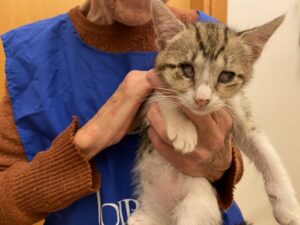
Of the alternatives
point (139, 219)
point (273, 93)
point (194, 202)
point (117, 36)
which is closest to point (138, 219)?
point (139, 219)

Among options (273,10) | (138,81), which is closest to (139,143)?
(138,81)

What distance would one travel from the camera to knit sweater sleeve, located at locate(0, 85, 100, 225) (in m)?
0.87

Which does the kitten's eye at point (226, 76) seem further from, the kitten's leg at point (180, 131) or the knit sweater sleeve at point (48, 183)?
the knit sweater sleeve at point (48, 183)

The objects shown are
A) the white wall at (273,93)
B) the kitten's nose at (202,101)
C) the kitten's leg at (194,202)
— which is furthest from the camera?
the white wall at (273,93)

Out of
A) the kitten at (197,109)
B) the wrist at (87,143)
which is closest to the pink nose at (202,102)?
the kitten at (197,109)

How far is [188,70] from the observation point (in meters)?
0.88

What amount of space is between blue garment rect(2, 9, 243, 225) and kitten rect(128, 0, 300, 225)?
2.2 inches

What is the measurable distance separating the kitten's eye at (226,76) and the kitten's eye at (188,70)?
6 centimetres

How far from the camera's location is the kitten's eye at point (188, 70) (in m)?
0.88

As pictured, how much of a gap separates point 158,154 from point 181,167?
7cm

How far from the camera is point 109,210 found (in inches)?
37.1

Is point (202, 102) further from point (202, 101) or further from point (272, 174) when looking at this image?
point (272, 174)

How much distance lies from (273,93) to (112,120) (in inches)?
51.0

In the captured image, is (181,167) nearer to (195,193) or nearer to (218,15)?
(195,193)
